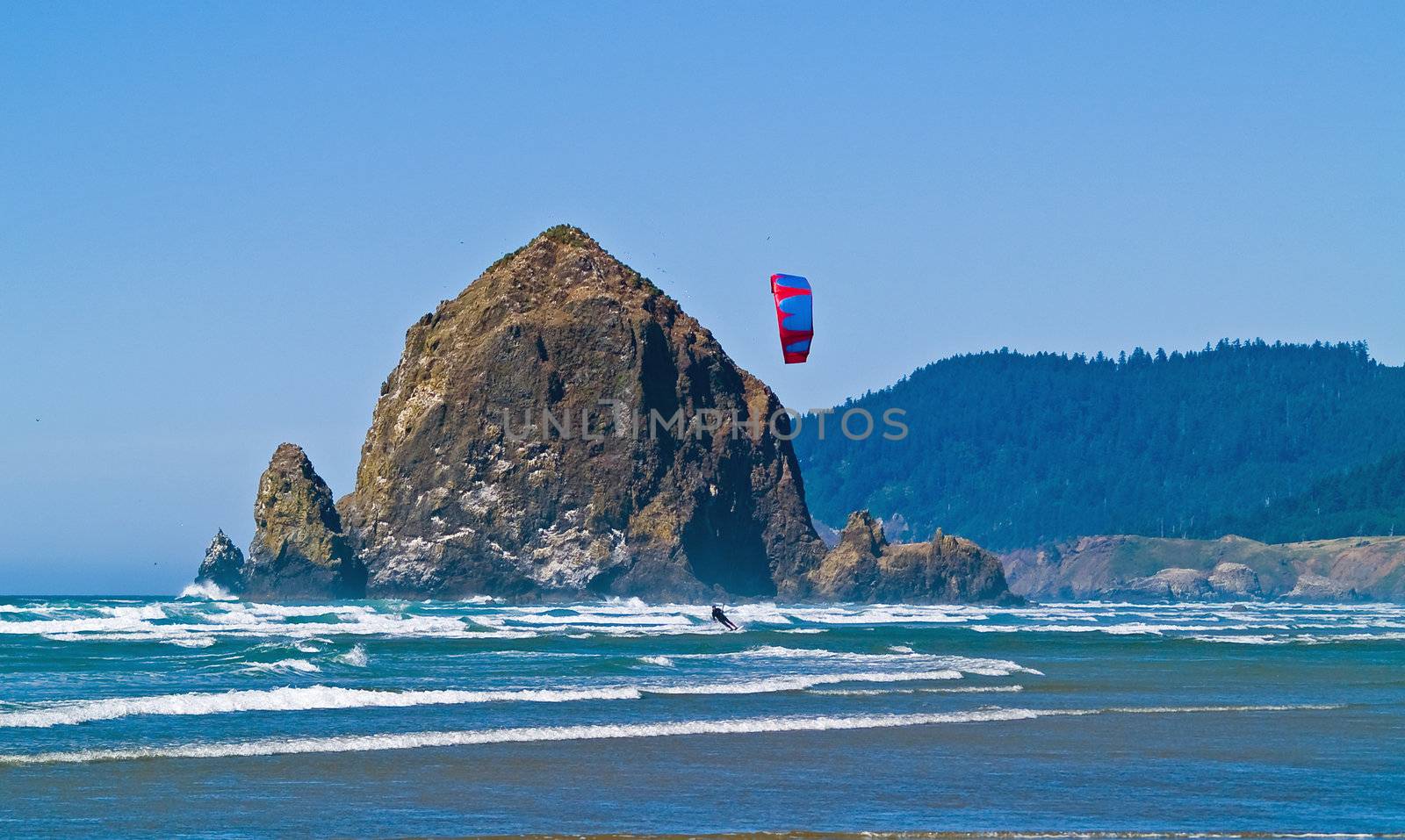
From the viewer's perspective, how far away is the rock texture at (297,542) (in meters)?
94.9

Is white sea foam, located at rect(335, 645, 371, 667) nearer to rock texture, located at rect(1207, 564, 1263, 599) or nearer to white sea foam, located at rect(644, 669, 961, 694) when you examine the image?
white sea foam, located at rect(644, 669, 961, 694)

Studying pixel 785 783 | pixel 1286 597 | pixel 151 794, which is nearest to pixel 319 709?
pixel 151 794

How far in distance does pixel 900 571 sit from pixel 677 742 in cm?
9420

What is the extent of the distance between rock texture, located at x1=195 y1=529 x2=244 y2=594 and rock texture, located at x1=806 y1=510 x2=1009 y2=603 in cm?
3746

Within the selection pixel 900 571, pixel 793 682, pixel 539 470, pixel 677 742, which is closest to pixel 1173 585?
pixel 900 571

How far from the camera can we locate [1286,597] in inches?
6619

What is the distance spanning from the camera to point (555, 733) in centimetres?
2239

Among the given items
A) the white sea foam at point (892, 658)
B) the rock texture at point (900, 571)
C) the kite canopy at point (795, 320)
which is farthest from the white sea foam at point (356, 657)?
the rock texture at point (900, 571)

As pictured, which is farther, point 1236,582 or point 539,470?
point 1236,582

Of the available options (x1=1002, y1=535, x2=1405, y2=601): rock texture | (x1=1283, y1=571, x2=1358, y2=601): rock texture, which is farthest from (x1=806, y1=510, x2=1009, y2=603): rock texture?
(x1=1002, y1=535, x2=1405, y2=601): rock texture

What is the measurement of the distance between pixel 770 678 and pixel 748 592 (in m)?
73.3

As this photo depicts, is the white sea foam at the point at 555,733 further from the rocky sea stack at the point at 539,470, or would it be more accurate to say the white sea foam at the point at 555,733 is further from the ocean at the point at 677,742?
the rocky sea stack at the point at 539,470

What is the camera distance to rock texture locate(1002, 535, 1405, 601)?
16562cm

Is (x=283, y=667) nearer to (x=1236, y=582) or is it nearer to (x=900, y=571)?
(x=900, y=571)
